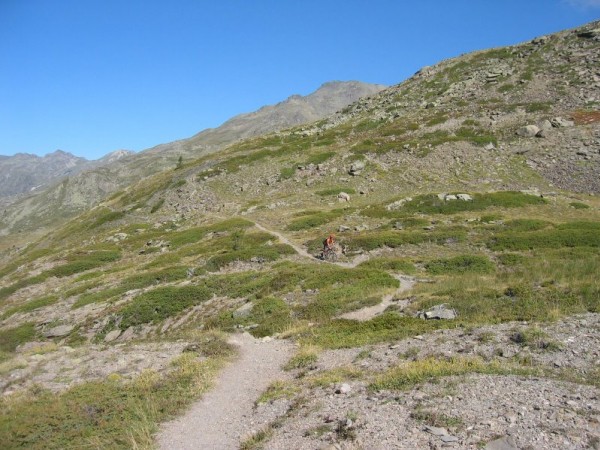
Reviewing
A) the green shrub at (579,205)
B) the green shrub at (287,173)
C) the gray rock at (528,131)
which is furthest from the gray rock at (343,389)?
the gray rock at (528,131)

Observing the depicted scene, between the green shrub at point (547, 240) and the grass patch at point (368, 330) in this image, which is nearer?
the grass patch at point (368, 330)

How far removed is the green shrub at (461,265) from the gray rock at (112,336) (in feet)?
71.5

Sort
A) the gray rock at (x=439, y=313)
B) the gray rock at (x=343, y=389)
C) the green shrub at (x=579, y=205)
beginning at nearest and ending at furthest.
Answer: the gray rock at (x=343, y=389)
the gray rock at (x=439, y=313)
the green shrub at (x=579, y=205)

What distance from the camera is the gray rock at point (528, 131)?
59.8m

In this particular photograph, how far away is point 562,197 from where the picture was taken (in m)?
46.2

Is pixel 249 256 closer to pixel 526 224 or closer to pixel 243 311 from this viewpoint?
pixel 243 311

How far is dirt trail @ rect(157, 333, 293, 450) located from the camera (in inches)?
482

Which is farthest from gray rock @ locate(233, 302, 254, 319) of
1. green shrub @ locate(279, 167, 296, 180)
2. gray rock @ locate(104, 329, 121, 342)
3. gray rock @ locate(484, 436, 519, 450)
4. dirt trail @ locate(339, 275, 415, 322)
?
green shrub @ locate(279, 167, 296, 180)

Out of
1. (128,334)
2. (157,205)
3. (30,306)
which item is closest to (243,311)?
(128,334)

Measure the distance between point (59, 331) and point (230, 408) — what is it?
21.2 m

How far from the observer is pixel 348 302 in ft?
81.6

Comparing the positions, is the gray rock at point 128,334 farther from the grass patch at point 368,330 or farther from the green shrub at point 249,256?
the grass patch at point 368,330

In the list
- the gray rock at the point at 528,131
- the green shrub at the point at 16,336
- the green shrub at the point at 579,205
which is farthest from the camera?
the gray rock at the point at 528,131

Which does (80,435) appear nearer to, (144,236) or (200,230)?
(200,230)
